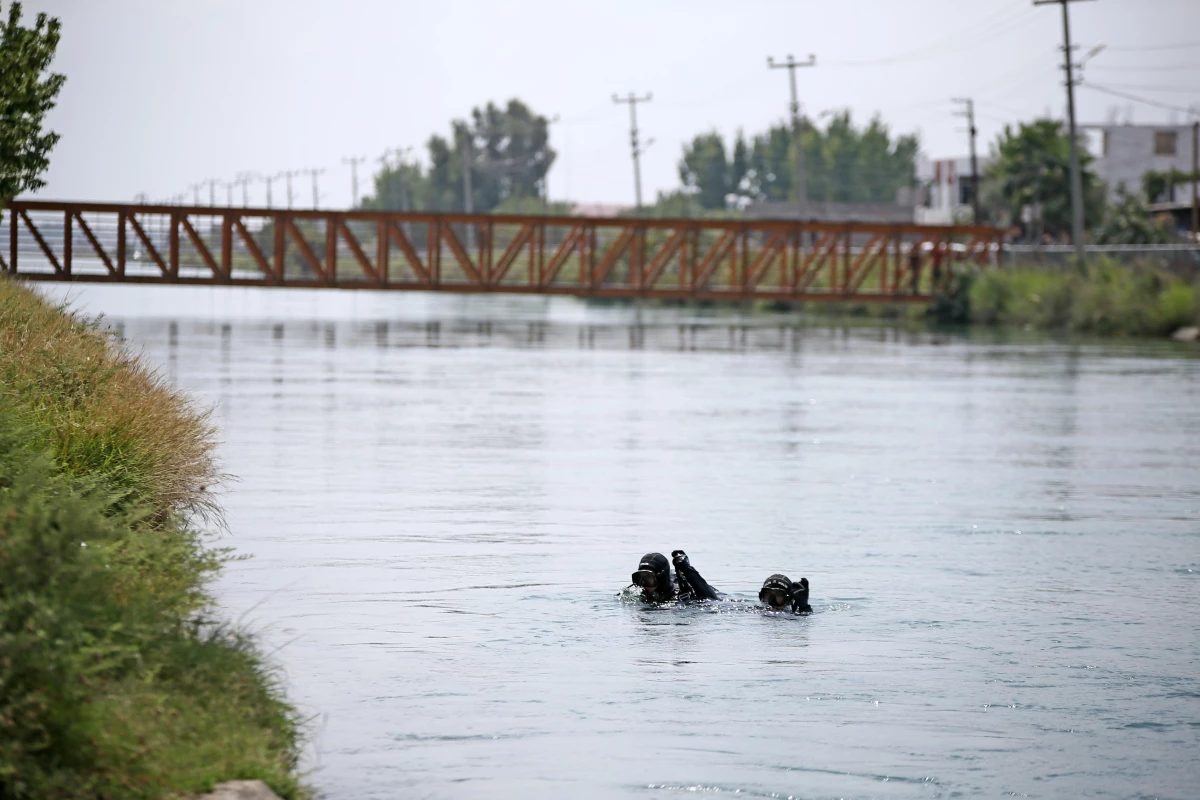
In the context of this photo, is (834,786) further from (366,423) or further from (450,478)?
(366,423)

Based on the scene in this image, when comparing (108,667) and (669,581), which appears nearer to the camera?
(108,667)

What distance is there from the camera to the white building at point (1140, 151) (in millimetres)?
140875

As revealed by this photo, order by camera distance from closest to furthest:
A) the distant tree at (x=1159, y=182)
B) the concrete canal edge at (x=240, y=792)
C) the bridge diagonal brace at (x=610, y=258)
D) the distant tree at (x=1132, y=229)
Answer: the concrete canal edge at (x=240, y=792), the bridge diagonal brace at (x=610, y=258), the distant tree at (x=1132, y=229), the distant tree at (x=1159, y=182)

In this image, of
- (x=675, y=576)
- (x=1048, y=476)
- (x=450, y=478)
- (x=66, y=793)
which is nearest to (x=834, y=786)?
(x=66, y=793)

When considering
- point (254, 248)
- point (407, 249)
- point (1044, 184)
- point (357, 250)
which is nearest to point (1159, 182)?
point (1044, 184)

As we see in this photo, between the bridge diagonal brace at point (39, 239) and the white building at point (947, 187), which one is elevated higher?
the white building at point (947, 187)

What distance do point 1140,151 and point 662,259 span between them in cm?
6902

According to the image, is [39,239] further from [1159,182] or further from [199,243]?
[1159,182]

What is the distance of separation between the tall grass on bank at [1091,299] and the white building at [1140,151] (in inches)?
2433

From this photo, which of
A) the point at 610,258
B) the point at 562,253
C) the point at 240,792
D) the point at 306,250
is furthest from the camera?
the point at 562,253

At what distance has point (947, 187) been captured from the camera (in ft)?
509

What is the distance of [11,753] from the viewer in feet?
24.7

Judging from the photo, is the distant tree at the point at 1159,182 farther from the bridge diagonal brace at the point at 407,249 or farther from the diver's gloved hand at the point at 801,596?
the diver's gloved hand at the point at 801,596

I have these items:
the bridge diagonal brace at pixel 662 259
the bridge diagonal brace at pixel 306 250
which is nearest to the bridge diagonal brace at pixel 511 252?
the bridge diagonal brace at pixel 662 259
